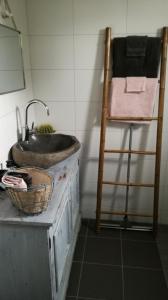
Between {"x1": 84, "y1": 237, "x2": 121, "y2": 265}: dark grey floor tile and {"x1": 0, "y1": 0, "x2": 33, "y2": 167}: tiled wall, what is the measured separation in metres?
1.06

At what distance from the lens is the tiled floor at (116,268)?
173cm

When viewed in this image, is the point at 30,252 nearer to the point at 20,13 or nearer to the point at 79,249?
the point at 79,249

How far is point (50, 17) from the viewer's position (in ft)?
6.50

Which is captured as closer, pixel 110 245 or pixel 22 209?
pixel 22 209

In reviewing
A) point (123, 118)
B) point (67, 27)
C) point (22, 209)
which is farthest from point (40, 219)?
point (67, 27)

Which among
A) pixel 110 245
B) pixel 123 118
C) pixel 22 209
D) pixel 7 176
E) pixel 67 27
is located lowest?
pixel 110 245

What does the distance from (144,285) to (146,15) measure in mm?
2011

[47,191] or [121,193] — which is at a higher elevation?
[47,191]

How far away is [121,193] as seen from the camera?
7.88 ft

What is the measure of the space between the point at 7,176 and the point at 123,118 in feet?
3.86

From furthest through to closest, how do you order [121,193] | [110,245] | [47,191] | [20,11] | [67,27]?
[121,193] < [110,245] < [67,27] < [20,11] < [47,191]

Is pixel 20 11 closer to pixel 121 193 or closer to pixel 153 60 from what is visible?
pixel 153 60

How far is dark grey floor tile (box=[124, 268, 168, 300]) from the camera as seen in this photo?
5.59 ft

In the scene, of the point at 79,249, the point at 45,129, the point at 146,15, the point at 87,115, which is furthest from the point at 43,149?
the point at 146,15
